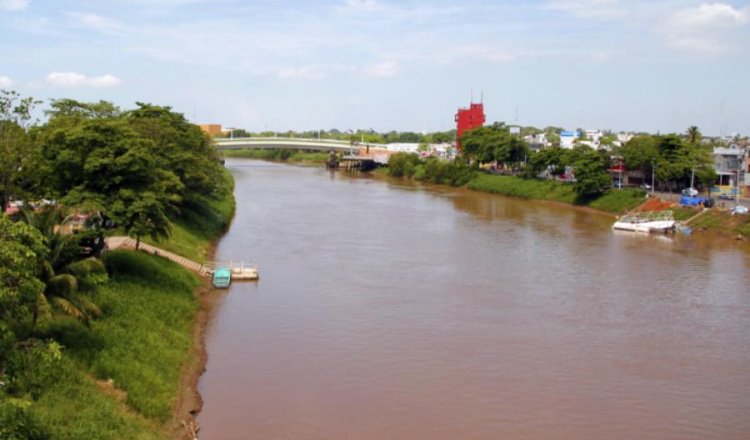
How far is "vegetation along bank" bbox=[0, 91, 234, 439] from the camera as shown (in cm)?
973

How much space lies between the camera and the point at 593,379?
650 inches

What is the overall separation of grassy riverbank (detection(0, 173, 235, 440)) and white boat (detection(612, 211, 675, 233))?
2706cm

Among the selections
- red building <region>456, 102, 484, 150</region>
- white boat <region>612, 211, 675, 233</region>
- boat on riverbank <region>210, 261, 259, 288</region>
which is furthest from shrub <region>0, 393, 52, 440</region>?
red building <region>456, 102, 484, 150</region>

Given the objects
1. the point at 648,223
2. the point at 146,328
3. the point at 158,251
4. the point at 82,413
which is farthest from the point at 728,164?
the point at 82,413

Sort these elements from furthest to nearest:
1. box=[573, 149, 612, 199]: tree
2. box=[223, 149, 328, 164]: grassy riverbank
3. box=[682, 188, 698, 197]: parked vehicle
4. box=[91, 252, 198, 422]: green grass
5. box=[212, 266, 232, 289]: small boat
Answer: box=[223, 149, 328, 164]: grassy riverbank, box=[573, 149, 612, 199]: tree, box=[682, 188, 698, 197]: parked vehicle, box=[212, 266, 232, 289]: small boat, box=[91, 252, 198, 422]: green grass

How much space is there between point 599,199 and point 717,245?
1486cm

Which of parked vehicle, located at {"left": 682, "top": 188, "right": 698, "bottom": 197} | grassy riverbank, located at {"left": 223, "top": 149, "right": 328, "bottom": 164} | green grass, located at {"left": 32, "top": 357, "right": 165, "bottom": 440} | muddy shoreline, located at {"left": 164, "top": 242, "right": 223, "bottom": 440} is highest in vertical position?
grassy riverbank, located at {"left": 223, "top": 149, "right": 328, "bottom": 164}

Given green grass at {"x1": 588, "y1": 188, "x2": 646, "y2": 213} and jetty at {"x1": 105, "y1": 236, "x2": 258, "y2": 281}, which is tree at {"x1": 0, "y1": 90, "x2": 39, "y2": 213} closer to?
jetty at {"x1": 105, "y1": 236, "x2": 258, "y2": 281}

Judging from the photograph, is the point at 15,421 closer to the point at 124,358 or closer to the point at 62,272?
the point at 62,272

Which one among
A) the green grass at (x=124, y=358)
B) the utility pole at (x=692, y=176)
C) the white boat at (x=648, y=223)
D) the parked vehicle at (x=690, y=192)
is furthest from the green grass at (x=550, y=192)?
the green grass at (x=124, y=358)

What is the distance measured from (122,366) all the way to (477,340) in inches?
361

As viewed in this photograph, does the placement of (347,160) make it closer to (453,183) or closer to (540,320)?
(453,183)

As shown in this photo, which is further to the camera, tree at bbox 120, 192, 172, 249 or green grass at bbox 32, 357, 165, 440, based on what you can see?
tree at bbox 120, 192, 172, 249

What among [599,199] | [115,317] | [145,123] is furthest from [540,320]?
[599,199]
